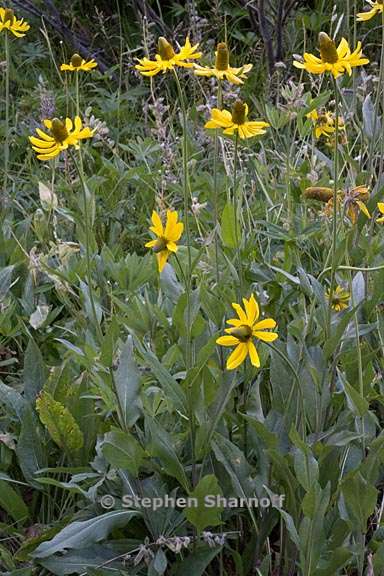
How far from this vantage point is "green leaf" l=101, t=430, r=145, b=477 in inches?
47.4

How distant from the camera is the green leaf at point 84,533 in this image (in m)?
1.21

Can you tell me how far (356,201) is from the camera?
4.37 ft

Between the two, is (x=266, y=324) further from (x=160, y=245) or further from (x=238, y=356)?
(x=160, y=245)

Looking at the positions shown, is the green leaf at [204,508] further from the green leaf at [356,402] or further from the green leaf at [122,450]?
the green leaf at [356,402]

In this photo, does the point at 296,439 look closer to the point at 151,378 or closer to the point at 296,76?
the point at 151,378

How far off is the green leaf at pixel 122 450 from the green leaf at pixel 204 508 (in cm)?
9

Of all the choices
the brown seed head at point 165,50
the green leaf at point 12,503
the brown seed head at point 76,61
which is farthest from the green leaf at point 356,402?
the brown seed head at point 76,61

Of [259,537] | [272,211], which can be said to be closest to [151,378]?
[259,537]

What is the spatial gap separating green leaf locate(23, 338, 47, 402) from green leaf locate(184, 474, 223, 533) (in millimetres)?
454

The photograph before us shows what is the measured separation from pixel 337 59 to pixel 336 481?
61cm

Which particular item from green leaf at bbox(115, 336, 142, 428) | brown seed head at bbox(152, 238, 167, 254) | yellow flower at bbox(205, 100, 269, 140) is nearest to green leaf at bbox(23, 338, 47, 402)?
green leaf at bbox(115, 336, 142, 428)

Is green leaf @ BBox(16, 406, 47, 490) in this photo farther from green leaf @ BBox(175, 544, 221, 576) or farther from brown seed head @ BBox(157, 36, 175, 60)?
brown seed head @ BBox(157, 36, 175, 60)

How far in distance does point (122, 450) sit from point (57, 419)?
0.22 meters

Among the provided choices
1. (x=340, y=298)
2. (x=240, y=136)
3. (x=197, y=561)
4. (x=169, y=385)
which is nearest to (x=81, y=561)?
(x=197, y=561)
